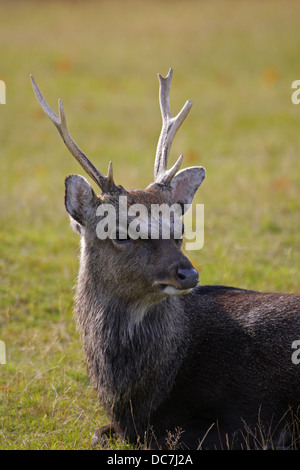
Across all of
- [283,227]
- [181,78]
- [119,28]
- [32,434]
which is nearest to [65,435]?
[32,434]

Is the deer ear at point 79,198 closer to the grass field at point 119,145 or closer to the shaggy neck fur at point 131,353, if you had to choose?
the shaggy neck fur at point 131,353

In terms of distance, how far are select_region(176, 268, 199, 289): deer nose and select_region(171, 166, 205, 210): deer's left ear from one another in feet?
3.68

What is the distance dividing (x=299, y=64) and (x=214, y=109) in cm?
404

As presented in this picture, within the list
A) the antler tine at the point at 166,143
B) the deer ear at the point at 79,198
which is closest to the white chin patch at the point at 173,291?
the deer ear at the point at 79,198

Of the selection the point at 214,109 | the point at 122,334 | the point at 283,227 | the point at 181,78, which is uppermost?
the point at 181,78

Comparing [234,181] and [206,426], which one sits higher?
[234,181]

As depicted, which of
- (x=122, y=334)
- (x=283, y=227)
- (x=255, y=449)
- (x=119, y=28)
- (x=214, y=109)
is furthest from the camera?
(x=119, y=28)

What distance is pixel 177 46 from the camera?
71.4ft

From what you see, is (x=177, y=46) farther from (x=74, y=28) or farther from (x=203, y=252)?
(x=203, y=252)

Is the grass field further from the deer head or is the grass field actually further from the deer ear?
the deer ear

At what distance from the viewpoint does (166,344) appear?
17.0ft

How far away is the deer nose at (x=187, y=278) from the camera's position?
455cm

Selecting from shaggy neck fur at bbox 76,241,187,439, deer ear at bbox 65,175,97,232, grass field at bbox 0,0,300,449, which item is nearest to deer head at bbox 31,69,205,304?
deer ear at bbox 65,175,97,232

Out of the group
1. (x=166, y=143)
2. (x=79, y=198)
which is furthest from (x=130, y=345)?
(x=166, y=143)
